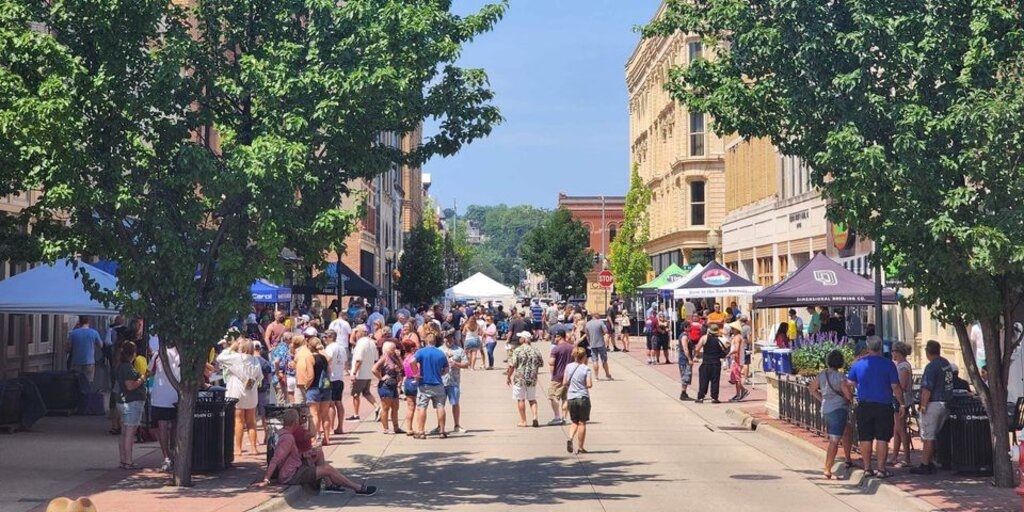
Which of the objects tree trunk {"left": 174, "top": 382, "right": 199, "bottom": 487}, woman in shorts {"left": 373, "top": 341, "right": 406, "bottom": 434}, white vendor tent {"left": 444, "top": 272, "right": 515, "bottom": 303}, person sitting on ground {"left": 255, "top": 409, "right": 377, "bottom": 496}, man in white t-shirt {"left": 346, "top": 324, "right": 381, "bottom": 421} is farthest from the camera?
white vendor tent {"left": 444, "top": 272, "right": 515, "bottom": 303}

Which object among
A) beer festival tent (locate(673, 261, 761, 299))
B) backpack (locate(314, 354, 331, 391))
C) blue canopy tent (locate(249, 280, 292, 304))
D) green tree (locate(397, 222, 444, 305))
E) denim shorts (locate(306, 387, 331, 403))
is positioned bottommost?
denim shorts (locate(306, 387, 331, 403))

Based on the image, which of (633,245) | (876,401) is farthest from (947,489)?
(633,245)

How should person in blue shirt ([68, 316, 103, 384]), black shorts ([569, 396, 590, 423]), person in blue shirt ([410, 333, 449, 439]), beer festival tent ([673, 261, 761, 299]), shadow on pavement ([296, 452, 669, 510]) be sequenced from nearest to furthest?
shadow on pavement ([296, 452, 669, 510]) < black shorts ([569, 396, 590, 423]) < person in blue shirt ([410, 333, 449, 439]) < person in blue shirt ([68, 316, 103, 384]) < beer festival tent ([673, 261, 761, 299])

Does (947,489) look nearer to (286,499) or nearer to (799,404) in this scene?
(799,404)

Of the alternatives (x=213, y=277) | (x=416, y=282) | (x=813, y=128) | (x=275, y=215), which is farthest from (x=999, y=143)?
(x=416, y=282)

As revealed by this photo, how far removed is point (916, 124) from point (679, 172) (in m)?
49.8

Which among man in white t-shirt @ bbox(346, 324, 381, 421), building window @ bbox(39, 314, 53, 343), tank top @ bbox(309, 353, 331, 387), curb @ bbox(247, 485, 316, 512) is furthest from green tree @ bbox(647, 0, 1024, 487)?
building window @ bbox(39, 314, 53, 343)

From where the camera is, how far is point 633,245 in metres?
69.1

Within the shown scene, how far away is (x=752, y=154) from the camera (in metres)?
50.0

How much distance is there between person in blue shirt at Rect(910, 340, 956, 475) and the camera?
15844mm

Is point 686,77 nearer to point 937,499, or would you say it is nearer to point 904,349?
point 904,349

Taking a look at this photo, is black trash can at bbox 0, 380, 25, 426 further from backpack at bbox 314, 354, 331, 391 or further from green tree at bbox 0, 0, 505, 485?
green tree at bbox 0, 0, 505, 485

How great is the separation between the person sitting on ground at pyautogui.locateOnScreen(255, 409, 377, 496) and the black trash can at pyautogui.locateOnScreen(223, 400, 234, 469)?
4.84 feet

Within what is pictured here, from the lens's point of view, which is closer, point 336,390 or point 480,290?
point 336,390
